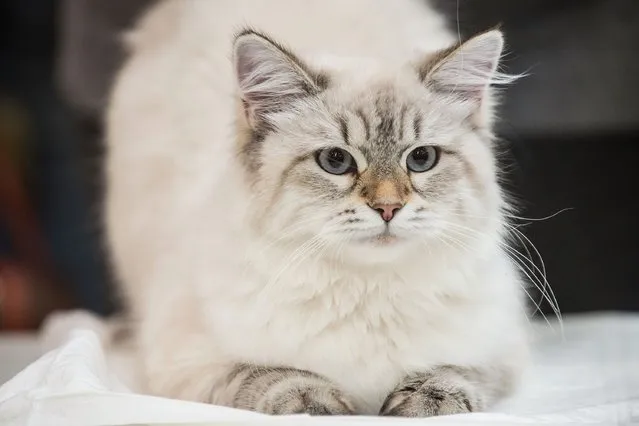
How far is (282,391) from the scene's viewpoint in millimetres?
1143

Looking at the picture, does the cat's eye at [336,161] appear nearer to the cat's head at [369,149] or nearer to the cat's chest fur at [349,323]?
the cat's head at [369,149]

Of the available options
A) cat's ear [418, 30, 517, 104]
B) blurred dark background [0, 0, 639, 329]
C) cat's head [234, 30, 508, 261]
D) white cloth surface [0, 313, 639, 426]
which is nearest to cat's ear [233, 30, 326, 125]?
cat's head [234, 30, 508, 261]

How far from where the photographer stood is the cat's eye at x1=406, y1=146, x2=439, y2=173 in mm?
1154

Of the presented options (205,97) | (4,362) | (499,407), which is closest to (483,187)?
(499,407)

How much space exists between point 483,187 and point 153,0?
0.96 metres

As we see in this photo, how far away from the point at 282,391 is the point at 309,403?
41mm

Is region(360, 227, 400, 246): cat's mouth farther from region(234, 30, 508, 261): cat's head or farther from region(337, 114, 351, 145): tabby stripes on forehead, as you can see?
region(337, 114, 351, 145): tabby stripes on forehead

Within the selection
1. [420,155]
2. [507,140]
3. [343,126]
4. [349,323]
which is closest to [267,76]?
[343,126]

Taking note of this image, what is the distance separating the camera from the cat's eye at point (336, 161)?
115 centimetres

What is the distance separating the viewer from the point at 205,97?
1551 mm

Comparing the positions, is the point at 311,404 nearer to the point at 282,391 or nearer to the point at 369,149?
the point at 282,391

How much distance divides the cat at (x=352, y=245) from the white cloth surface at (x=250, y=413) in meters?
0.06

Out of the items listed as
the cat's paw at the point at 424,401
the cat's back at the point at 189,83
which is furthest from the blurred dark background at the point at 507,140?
the cat's paw at the point at 424,401

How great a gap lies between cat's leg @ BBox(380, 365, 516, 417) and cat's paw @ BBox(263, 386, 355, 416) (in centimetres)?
7
